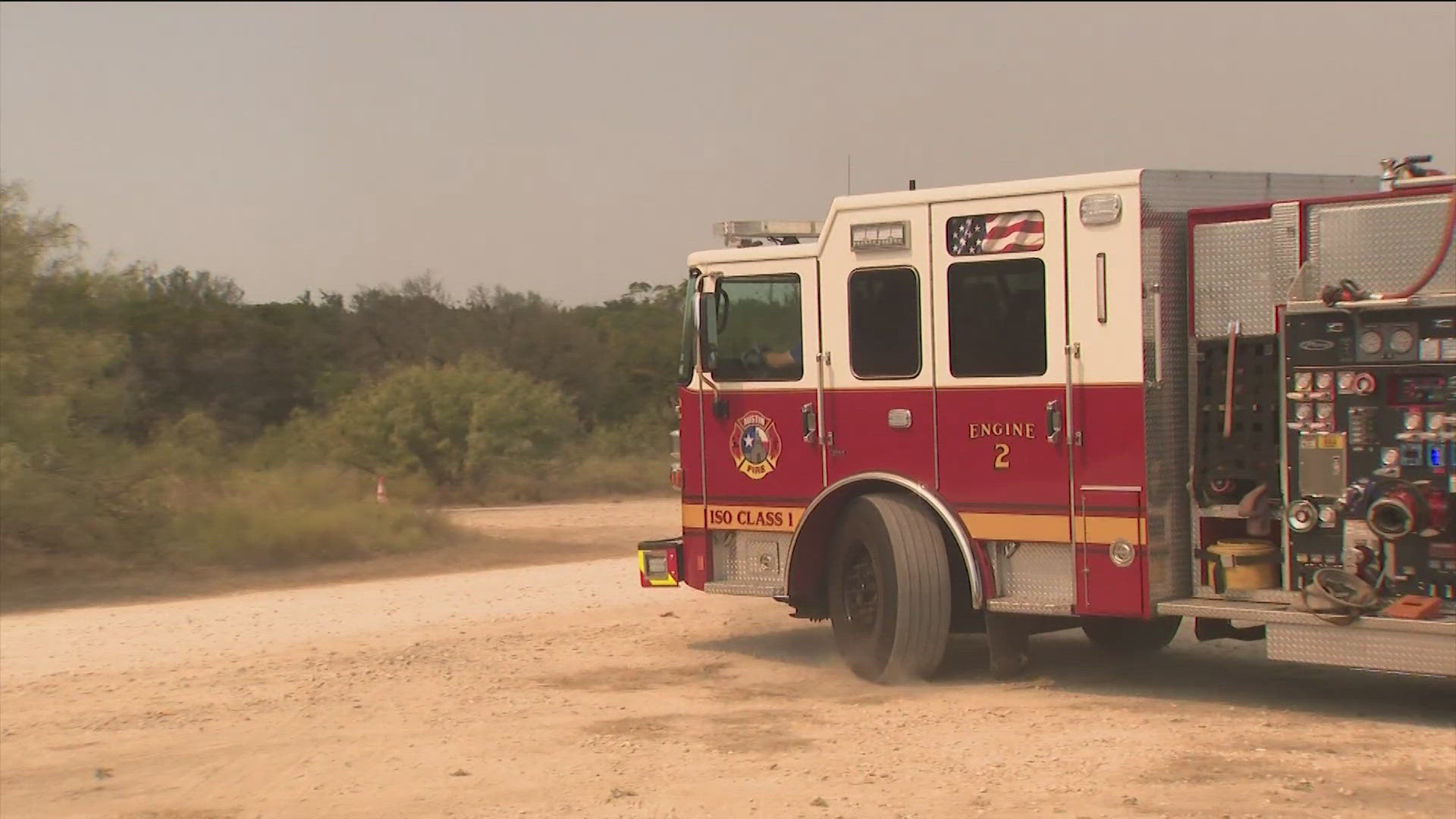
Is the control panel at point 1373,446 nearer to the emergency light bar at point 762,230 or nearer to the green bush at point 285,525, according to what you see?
the emergency light bar at point 762,230

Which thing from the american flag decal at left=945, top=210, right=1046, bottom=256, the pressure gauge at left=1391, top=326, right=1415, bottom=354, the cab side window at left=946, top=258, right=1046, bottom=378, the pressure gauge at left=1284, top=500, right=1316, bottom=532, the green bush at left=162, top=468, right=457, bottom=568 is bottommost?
the green bush at left=162, top=468, right=457, bottom=568

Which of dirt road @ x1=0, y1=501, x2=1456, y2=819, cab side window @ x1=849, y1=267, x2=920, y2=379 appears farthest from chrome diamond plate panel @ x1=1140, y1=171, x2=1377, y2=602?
cab side window @ x1=849, y1=267, x2=920, y2=379

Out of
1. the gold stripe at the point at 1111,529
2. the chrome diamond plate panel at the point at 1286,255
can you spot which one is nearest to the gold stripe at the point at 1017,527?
the gold stripe at the point at 1111,529

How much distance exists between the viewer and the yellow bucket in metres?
8.77

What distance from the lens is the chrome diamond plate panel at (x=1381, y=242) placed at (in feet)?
26.3

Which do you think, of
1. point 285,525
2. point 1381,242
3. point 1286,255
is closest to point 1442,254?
point 1381,242

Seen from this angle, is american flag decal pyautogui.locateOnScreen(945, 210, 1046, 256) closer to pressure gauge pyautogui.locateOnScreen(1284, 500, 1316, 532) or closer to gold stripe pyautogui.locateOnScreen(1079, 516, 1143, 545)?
gold stripe pyautogui.locateOnScreen(1079, 516, 1143, 545)

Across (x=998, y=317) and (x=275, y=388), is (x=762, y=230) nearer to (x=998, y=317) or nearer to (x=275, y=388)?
(x=998, y=317)

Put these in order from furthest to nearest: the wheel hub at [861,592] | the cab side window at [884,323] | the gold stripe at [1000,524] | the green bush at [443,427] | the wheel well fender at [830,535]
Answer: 1. the green bush at [443,427]
2. the wheel hub at [861,592]
3. the cab side window at [884,323]
4. the wheel well fender at [830,535]
5. the gold stripe at [1000,524]

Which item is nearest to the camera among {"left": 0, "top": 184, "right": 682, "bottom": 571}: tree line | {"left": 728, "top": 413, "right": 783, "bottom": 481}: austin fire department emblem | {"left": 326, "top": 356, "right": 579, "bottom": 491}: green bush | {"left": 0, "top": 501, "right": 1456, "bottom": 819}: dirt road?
{"left": 0, "top": 501, "right": 1456, "bottom": 819}: dirt road

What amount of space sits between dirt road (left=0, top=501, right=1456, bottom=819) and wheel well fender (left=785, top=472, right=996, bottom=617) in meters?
0.55

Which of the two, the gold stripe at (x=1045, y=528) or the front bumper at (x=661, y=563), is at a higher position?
the gold stripe at (x=1045, y=528)

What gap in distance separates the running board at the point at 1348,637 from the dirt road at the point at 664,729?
1.20 ft

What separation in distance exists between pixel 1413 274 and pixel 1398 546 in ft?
4.53
